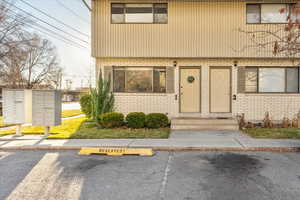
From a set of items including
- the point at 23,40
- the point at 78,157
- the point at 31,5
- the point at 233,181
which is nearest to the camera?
the point at 233,181

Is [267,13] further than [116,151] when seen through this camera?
Yes

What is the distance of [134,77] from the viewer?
10133 mm

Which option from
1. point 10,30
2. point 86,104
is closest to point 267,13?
point 86,104

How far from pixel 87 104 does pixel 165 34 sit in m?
6.02

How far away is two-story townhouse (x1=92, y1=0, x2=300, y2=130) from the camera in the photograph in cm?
970

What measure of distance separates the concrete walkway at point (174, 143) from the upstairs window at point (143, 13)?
5.83 m

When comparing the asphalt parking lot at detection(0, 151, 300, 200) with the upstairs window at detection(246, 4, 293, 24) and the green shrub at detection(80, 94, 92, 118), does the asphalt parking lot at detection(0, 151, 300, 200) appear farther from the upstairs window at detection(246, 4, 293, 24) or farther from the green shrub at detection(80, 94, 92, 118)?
the upstairs window at detection(246, 4, 293, 24)

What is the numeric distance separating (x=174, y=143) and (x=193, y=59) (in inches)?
203

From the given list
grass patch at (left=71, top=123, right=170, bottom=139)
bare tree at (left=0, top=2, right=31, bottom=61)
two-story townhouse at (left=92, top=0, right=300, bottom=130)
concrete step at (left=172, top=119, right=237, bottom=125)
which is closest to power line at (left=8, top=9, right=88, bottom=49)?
bare tree at (left=0, top=2, right=31, bottom=61)

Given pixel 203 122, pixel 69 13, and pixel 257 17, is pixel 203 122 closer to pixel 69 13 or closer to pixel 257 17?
pixel 257 17

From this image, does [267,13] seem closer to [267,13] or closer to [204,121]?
[267,13]

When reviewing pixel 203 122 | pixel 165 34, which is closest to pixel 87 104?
pixel 165 34

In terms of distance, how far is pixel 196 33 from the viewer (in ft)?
31.9

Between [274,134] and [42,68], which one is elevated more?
[42,68]
